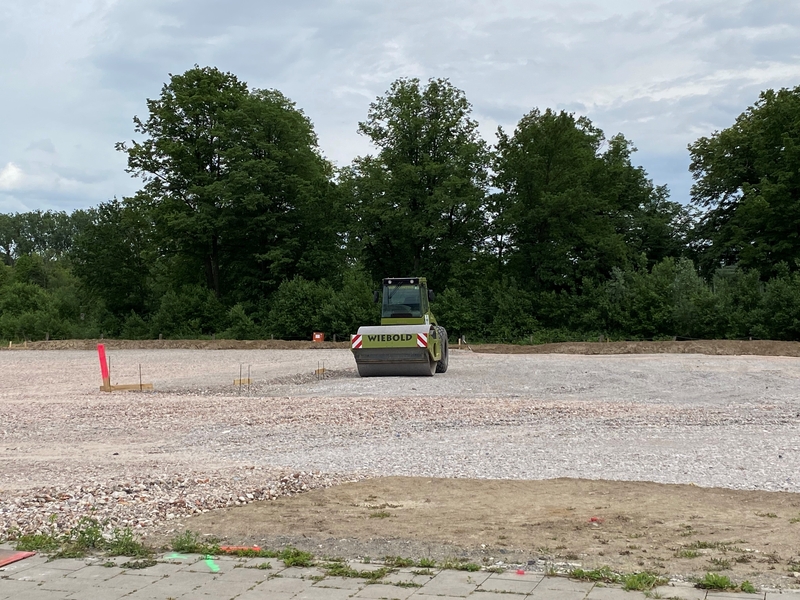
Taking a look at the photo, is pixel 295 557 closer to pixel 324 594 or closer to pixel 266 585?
pixel 266 585

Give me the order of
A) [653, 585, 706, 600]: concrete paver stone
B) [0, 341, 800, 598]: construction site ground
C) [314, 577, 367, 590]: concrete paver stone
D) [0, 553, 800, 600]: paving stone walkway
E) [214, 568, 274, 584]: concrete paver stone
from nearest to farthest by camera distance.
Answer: [653, 585, 706, 600]: concrete paver stone < [0, 553, 800, 600]: paving stone walkway < [314, 577, 367, 590]: concrete paver stone < [214, 568, 274, 584]: concrete paver stone < [0, 341, 800, 598]: construction site ground

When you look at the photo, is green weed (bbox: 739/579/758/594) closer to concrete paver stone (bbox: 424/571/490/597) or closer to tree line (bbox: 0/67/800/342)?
concrete paver stone (bbox: 424/571/490/597)

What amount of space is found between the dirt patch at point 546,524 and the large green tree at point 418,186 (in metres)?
38.1

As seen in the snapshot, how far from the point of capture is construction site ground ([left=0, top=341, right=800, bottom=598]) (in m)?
5.95

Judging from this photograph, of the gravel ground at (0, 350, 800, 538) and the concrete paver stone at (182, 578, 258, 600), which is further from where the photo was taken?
the gravel ground at (0, 350, 800, 538)

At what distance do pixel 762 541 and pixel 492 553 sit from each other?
1.95 m

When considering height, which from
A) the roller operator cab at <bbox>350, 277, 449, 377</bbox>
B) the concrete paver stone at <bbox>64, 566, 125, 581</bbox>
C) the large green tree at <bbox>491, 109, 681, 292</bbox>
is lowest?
the concrete paver stone at <bbox>64, 566, 125, 581</bbox>

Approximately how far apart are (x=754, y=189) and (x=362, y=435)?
40.8 m

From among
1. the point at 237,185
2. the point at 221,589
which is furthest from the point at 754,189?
the point at 221,589

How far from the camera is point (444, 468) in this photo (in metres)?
9.35

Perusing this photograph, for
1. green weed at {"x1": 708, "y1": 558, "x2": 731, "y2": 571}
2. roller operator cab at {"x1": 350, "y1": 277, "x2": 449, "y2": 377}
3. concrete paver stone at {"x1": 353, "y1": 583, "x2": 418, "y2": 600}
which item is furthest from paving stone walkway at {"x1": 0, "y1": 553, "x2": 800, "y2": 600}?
roller operator cab at {"x1": 350, "y1": 277, "x2": 449, "y2": 377}

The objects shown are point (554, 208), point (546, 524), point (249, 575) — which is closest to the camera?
point (249, 575)

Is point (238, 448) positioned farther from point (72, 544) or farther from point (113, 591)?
point (113, 591)

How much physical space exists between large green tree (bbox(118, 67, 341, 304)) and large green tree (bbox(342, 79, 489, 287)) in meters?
3.04
